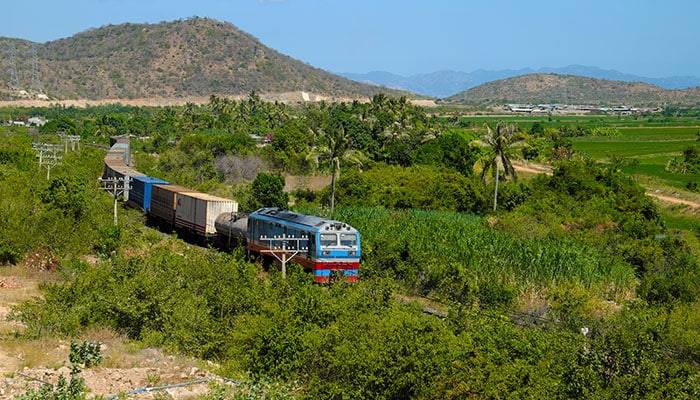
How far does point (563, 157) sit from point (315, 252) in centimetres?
7091

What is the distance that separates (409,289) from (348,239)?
4946mm

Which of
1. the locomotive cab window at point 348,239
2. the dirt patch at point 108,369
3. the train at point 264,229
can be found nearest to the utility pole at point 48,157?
the train at point 264,229

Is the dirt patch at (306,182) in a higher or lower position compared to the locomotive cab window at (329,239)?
lower

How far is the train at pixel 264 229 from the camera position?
93.4ft

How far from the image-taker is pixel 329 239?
2850 cm

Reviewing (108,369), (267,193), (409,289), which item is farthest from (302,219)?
(267,193)

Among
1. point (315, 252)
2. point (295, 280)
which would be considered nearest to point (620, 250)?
point (315, 252)

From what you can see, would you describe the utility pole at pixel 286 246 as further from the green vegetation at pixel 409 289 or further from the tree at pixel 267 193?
the tree at pixel 267 193

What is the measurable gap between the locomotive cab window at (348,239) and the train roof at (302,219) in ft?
0.98

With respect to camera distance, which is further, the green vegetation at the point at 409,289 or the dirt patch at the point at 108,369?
the green vegetation at the point at 409,289

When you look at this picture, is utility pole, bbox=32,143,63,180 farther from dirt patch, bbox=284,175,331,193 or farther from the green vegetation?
dirt patch, bbox=284,175,331,193

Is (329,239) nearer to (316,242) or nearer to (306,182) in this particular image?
(316,242)

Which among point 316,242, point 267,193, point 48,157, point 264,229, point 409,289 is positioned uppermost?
point 48,157

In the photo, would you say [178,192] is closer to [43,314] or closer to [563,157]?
[43,314]
